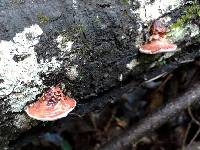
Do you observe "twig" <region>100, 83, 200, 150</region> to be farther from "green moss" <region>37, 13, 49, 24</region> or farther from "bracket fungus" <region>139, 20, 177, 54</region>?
"green moss" <region>37, 13, 49, 24</region>

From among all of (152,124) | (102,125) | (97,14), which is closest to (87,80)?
(97,14)

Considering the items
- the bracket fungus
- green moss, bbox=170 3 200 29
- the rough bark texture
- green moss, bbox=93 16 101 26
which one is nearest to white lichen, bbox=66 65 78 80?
the rough bark texture

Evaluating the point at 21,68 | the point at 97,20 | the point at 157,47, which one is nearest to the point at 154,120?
the point at 157,47

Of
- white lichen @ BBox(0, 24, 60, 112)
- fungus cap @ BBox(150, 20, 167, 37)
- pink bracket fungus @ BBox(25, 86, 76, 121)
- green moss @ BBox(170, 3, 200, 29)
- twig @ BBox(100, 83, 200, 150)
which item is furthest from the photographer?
twig @ BBox(100, 83, 200, 150)

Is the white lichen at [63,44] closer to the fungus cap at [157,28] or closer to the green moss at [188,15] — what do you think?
the fungus cap at [157,28]


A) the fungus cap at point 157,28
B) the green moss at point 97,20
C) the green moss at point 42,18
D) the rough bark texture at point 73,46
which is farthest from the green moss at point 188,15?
the green moss at point 42,18

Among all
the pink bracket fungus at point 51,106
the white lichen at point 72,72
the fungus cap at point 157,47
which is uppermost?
the fungus cap at point 157,47
